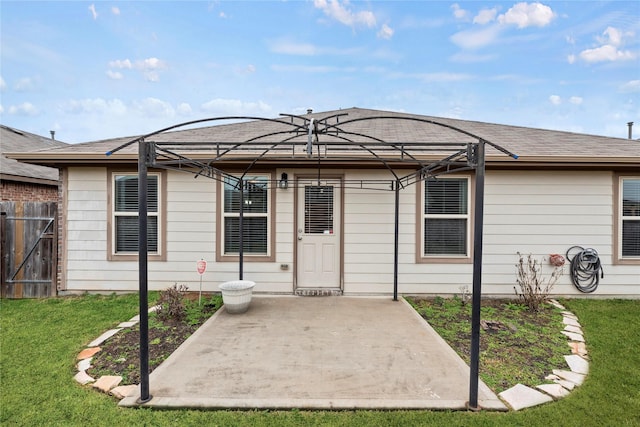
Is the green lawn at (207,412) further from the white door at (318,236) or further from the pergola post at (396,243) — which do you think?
the white door at (318,236)

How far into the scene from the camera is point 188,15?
9055 mm

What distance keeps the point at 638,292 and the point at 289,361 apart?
20.1ft

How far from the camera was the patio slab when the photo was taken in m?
2.46

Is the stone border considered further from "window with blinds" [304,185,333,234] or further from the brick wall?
the brick wall

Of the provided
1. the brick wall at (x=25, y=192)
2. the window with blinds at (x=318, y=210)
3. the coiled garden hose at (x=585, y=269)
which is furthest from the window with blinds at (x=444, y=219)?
the brick wall at (x=25, y=192)

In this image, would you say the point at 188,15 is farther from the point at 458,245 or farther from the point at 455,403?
the point at 455,403

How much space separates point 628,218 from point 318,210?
531 cm

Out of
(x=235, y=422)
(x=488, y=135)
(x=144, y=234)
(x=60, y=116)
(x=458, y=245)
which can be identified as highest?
(x=60, y=116)

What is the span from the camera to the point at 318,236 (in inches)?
213

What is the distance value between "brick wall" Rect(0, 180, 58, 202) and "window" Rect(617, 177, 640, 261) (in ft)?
41.3

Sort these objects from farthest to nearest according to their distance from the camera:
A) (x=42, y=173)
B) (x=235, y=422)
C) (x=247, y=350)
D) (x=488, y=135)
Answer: (x=42, y=173), (x=488, y=135), (x=247, y=350), (x=235, y=422)

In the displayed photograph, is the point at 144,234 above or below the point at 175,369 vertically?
above

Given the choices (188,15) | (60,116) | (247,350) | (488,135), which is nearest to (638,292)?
(488,135)

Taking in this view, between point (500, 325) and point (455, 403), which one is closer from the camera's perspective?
point (455, 403)
